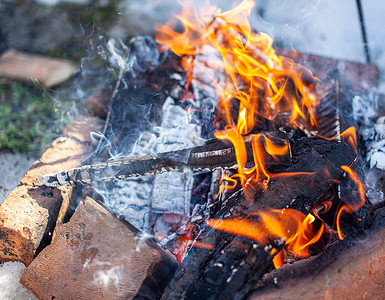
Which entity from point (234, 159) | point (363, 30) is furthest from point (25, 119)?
point (363, 30)

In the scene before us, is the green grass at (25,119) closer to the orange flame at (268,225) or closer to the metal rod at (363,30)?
the orange flame at (268,225)

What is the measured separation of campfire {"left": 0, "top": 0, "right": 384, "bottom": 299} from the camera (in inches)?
65.8

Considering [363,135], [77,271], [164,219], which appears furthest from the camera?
[363,135]

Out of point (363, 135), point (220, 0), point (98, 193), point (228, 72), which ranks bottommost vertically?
point (363, 135)

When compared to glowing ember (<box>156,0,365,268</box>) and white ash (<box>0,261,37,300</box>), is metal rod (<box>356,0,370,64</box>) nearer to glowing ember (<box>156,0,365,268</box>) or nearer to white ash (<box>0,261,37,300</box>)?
glowing ember (<box>156,0,365,268</box>)

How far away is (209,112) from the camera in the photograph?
8.76ft

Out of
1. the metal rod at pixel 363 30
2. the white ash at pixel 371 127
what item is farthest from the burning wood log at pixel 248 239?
the metal rod at pixel 363 30

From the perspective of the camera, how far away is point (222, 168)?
2000 millimetres

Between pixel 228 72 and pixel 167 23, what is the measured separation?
6.41ft

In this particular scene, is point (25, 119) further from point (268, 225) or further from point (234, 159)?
point (268, 225)

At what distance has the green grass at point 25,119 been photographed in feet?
11.1

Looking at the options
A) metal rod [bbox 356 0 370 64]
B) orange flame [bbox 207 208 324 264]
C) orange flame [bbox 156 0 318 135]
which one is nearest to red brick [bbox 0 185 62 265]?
orange flame [bbox 207 208 324 264]

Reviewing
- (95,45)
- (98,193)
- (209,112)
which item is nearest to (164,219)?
(98,193)

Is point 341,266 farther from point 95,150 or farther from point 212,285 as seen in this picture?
point 95,150
